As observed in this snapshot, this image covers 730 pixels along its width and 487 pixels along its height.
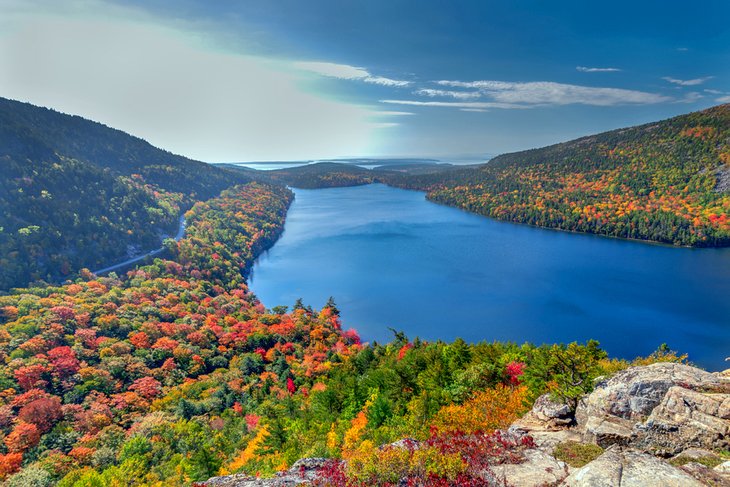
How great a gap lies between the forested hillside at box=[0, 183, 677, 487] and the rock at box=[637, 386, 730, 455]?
3.59m

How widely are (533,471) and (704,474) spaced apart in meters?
4.56

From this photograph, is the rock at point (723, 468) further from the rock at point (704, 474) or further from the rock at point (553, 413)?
the rock at point (553, 413)

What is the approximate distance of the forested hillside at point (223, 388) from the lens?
21250 millimetres

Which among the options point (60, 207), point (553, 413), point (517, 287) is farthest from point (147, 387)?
point (517, 287)

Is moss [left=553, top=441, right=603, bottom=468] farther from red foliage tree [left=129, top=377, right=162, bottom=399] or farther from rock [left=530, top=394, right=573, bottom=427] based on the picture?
red foliage tree [left=129, top=377, right=162, bottom=399]

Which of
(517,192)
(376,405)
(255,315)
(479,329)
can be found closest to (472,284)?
(479,329)

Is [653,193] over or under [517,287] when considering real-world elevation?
over

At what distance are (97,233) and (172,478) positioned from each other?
91.4m

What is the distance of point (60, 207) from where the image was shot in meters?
94.6

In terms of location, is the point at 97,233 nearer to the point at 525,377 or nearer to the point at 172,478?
the point at 172,478

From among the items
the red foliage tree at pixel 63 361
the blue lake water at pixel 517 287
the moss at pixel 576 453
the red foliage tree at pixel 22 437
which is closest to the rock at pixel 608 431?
the moss at pixel 576 453

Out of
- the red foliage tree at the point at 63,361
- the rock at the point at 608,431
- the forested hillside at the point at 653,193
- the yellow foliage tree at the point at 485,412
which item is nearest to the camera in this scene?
the rock at the point at 608,431

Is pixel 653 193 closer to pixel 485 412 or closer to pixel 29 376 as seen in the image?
pixel 485 412

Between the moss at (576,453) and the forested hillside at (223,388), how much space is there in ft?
6.87
